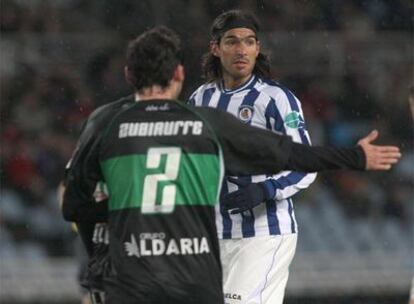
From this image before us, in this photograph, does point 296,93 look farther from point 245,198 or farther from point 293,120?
point 245,198

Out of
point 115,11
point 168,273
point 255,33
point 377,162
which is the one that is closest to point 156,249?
point 168,273

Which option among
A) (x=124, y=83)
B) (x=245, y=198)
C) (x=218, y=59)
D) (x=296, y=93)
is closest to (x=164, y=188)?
(x=245, y=198)

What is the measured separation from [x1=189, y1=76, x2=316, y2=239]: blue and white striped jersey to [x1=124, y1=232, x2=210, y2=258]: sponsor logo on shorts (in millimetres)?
1632

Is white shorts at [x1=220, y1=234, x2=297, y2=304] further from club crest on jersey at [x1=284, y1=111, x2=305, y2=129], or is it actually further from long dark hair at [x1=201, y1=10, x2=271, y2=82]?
long dark hair at [x1=201, y1=10, x2=271, y2=82]

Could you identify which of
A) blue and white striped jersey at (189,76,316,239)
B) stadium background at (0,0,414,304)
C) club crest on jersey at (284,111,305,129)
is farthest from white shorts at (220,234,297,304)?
stadium background at (0,0,414,304)

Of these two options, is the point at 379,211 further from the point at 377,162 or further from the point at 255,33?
the point at 377,162

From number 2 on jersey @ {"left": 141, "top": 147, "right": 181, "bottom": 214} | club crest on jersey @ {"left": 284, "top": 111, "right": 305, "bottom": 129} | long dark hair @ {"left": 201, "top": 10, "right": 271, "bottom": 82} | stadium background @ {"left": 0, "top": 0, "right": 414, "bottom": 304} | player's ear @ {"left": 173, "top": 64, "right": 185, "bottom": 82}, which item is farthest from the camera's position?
stadium background @ {"left": 0, "top": 0, "right": 414, "bottom": 304}

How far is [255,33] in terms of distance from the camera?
21.8ft

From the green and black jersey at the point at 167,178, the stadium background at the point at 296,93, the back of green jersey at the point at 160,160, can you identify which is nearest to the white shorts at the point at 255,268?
the green and black jersey at the point at 167,178

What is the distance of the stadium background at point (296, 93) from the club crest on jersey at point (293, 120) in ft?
16.9

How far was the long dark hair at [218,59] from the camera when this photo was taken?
21.7 ft

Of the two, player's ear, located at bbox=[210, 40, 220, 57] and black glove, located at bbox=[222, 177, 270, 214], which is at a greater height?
player's ear, located at bbox=[210, 40, 220, 57]

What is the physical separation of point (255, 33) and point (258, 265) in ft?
4.14

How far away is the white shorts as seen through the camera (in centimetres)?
632
